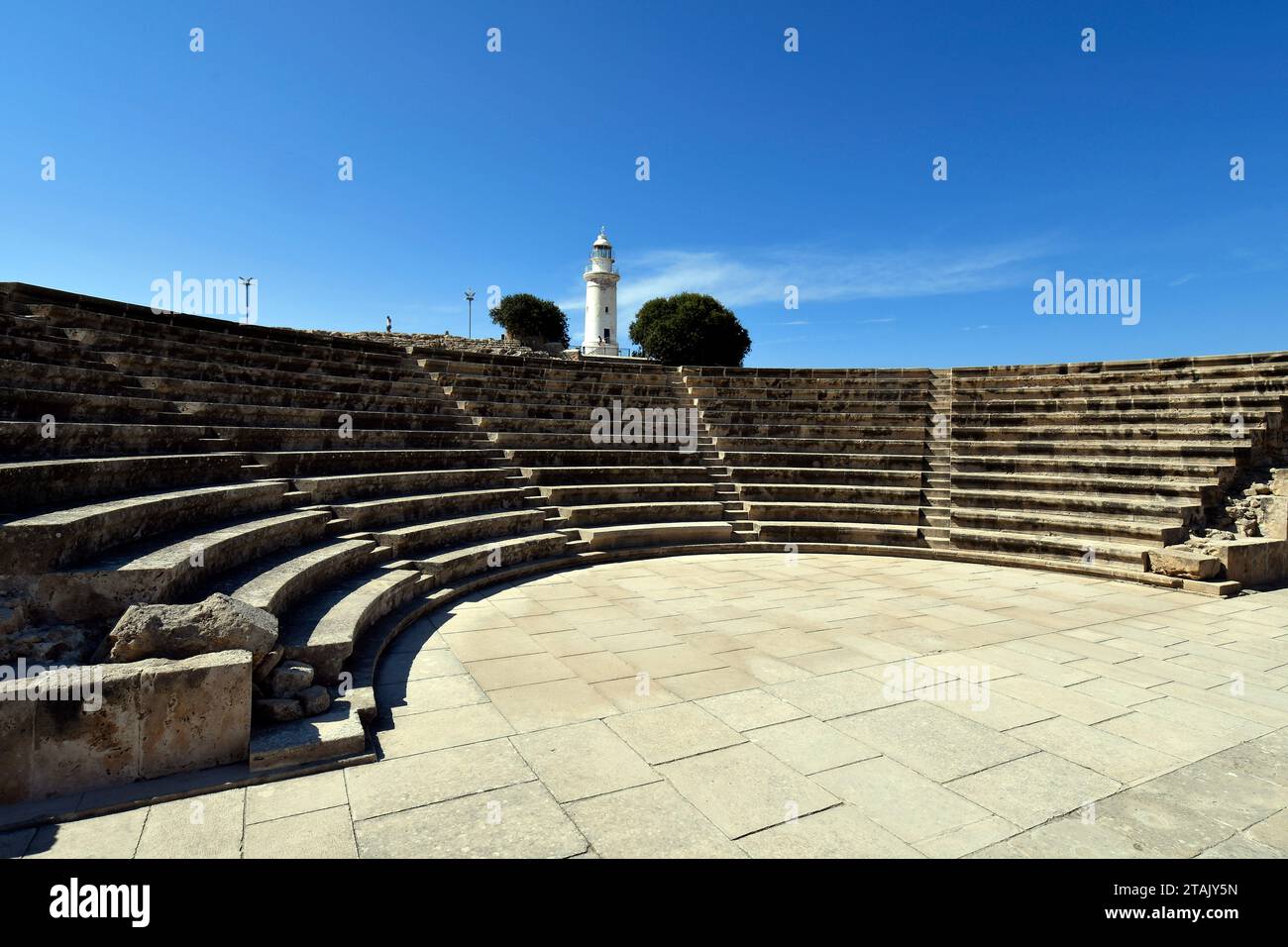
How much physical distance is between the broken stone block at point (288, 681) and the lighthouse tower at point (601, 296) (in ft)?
179

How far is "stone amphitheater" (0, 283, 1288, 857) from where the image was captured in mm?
3379

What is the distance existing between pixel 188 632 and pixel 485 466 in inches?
285

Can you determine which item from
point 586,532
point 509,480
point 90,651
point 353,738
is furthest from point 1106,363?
point 90,651

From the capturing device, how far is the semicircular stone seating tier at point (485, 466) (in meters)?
4.96

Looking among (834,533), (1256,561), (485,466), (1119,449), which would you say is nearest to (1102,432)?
(1119,449)

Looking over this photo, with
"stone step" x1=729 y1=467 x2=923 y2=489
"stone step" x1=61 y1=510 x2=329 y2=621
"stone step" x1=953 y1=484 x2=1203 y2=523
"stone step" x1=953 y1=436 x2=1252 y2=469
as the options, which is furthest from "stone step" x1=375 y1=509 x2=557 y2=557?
"stone step" x1=953 y1=436 x2=1252 y2=469

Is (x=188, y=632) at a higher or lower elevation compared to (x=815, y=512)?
higher

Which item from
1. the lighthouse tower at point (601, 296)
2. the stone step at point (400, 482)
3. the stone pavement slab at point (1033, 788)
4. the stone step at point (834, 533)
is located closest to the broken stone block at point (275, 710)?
the stone pavement slab at point (1033, 788)

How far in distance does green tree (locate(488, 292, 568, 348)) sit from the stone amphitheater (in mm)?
38822

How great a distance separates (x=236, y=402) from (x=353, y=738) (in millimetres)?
7006

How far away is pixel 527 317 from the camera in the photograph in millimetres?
51062

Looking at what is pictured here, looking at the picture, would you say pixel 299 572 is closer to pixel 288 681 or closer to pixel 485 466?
pixel 288 681

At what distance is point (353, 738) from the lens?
3.89m
